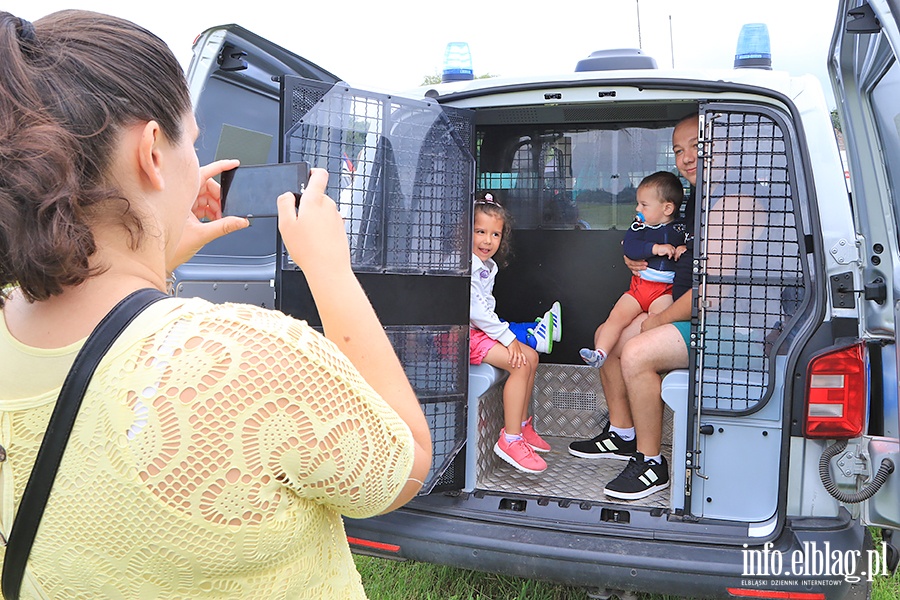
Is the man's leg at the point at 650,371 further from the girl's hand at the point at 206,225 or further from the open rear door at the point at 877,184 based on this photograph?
the girl's hand at the point at 206,225

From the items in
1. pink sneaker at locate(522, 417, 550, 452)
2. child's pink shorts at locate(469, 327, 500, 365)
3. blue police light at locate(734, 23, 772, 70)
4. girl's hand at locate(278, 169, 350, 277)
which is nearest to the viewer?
girl's hand at locate(278, 169, 350, 277)

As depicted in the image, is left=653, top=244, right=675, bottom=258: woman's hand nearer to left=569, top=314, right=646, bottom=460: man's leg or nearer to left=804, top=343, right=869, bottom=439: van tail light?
left=569, top=314, right=646, bottom=460: man's leg

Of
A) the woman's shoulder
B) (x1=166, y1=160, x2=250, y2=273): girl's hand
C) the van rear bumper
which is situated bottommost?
the van rear bumper

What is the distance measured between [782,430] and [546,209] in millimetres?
2468

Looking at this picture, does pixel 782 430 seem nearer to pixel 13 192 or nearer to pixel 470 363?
pixel 470 363

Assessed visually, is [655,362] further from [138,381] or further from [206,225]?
[138,381]

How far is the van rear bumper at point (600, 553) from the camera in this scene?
2760 mm

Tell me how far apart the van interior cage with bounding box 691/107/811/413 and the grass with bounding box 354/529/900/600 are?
1.18 meters

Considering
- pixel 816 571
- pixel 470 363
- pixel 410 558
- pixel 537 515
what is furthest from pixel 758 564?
pixel 470 363

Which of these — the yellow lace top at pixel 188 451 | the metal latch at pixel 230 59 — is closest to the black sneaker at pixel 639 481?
the metal latch at pixel 230 59

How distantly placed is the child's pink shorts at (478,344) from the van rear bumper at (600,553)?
917mm

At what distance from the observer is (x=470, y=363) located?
386 cm

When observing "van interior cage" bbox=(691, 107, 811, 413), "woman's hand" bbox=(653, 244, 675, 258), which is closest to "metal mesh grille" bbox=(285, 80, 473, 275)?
"van interior cage" bbox=(691, 107, 811, 413)

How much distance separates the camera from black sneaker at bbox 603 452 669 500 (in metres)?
3.65
